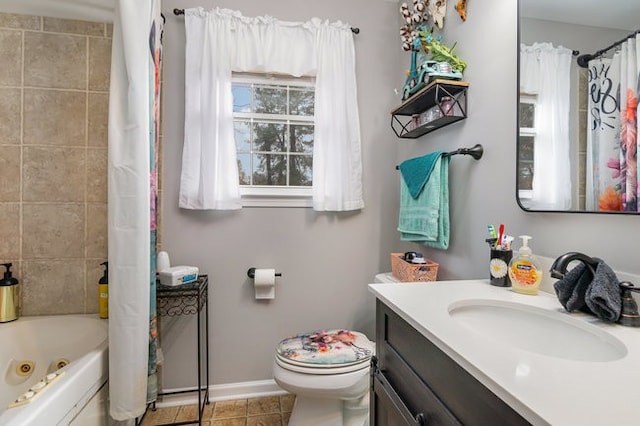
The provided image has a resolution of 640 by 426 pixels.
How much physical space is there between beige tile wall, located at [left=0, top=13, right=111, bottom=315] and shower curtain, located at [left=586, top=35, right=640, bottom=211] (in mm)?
2210

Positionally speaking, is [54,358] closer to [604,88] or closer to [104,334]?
[104,334]

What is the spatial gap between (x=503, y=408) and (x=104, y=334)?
6.00ft

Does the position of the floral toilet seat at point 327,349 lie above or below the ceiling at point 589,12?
below

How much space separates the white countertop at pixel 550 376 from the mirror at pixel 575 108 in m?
0.37

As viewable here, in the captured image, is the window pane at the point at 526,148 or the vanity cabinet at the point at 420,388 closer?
the vanity cabinet at the point at 420,388

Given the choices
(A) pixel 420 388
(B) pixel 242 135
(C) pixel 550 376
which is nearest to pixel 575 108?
(C) pixel 550 376

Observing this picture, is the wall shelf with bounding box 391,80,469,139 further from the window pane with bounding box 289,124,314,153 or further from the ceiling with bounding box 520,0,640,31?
the window pane with bounding box 289,124,314,153

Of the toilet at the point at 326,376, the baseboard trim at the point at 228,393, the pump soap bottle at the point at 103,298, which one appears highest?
the pump soap bottle at the point at 103,298

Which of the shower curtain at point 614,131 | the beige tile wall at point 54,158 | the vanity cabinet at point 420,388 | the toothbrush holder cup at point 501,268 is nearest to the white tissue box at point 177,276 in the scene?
the beige tile wall at point 54,158

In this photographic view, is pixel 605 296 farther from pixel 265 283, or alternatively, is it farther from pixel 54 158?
pixel 54 158

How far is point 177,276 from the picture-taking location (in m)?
1.62

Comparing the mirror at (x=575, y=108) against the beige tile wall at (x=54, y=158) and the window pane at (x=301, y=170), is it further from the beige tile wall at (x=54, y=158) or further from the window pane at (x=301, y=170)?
the beige tile wall at (x=54, y=158)

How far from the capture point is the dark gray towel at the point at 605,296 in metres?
0.73

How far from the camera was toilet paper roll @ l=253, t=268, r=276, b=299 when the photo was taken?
186cm
